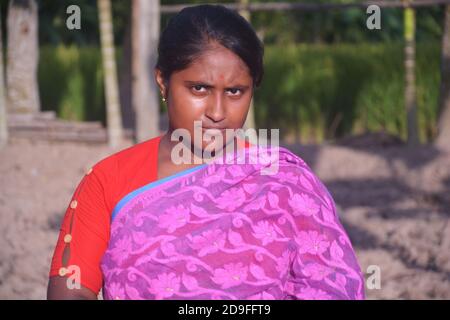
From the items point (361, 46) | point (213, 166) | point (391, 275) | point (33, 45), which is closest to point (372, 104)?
point (361, 46)

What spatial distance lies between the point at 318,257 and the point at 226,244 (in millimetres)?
223

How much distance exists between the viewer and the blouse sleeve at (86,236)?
2281 mm

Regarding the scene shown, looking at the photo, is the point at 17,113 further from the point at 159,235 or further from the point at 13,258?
the point at 159,235

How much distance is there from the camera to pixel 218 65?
7.52 ft

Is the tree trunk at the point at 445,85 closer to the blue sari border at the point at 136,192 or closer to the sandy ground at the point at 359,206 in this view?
the sandy ground at the point at 359,206

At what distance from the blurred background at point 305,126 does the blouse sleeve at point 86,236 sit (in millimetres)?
2603

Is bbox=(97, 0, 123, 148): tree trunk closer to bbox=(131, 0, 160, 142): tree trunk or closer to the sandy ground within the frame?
the sandy ground

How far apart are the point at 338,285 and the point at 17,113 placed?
868 centimetres

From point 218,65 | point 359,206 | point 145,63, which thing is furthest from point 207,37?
point 145,63

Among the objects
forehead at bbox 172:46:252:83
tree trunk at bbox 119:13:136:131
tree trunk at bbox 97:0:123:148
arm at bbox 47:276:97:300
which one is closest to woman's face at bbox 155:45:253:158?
forehead at bbox 172:46:252:83

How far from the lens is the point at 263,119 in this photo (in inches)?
490

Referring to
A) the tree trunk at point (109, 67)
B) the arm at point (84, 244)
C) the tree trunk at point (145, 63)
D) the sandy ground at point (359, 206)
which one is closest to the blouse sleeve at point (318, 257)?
the arm at point (84, 244)

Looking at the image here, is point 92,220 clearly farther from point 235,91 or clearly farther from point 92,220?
point 235,91
